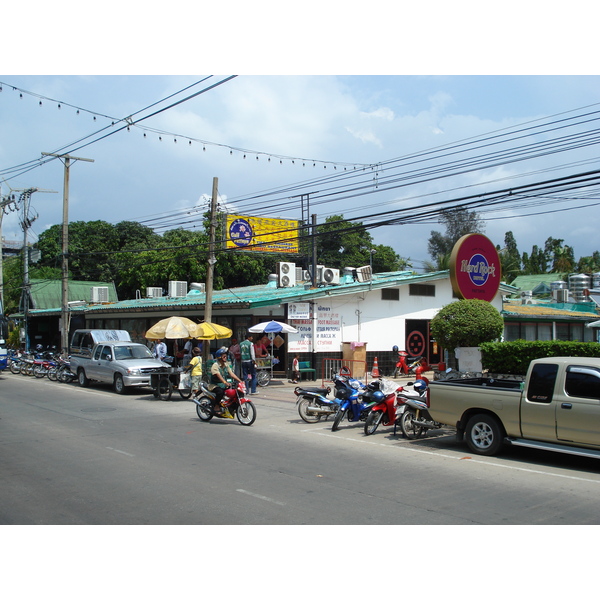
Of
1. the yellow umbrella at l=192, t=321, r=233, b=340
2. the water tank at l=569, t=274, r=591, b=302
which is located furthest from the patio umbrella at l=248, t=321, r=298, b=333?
the water tank at l=569, t=274, r=591, b=302

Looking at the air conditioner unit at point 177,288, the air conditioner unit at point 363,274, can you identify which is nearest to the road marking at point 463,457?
the air conditioner unit at point 363,274

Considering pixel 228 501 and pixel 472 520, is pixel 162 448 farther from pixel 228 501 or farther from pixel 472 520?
pixel 472 520

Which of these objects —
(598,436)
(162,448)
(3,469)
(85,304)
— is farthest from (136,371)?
(85,304)

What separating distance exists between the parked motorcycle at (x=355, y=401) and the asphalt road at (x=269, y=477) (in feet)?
1.05

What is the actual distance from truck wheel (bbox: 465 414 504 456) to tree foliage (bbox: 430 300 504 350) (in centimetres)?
764

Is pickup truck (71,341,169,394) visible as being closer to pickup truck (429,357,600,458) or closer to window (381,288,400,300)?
window (381,288,400,300)

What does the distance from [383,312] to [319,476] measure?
60.6ft

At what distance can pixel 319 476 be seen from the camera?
8.66m

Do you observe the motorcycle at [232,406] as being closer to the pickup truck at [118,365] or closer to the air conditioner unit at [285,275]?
the pickup truck at [118,365]

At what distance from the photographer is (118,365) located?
20.5 m

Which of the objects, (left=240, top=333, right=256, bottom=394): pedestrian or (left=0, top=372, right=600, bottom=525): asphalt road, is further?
(left=240, top=333, right=256, bottom=394): pedestrian

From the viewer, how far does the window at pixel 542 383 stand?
9.22 meters

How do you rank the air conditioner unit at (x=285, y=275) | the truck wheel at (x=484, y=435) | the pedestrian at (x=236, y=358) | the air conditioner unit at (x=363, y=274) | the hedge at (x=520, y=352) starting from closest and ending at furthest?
the truck wheel at (x=484, y=435), the hedge at (x=520, y=352), the pedestrian at (x=236, y=358), the air conditioner unit at (x=363, y=274), the air conditioner unit at (x=285, y=275)

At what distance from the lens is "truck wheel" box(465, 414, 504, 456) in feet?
32.4
